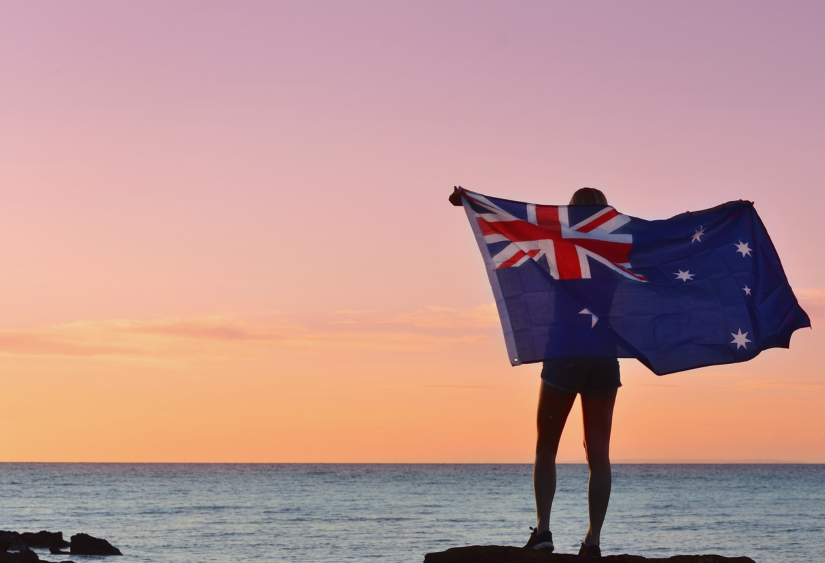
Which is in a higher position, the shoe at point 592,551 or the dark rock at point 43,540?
the shoe at point 592,551

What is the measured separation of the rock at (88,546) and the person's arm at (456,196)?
2659 cm

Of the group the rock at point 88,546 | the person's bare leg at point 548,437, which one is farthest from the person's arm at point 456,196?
the rock at point 88,546

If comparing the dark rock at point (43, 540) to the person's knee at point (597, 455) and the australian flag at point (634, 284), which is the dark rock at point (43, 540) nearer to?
the australian flag at point (634, 284)

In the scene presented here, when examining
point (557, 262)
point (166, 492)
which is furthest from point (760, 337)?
point (166, 492)

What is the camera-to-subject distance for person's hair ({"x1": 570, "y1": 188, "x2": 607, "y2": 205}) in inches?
281

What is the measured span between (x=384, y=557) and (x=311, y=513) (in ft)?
76.1

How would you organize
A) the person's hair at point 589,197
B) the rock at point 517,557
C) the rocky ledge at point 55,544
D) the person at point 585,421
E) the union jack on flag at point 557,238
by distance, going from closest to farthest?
the rock at point 517,557 < the person at point 585,421 < the union jack on flag at point 557,238 < the person's hair at point 589,197 < the rocky ledge at point 55,544

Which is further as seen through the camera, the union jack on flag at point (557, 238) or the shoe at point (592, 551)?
the union jack on flag at point (557, 238)

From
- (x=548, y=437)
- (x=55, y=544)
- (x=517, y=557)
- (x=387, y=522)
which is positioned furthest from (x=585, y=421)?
(x=387, y=522)

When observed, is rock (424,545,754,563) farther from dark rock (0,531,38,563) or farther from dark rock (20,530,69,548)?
dark rock (20,530,69,548)

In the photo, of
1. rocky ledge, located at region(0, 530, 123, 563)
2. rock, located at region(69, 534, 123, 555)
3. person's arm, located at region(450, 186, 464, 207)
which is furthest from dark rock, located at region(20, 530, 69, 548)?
person's arm, located at region(450, 186, 464, 207)

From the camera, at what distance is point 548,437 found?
6488 millimetres

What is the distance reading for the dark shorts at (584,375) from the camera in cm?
637

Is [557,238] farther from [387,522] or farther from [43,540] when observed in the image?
[387,522]
